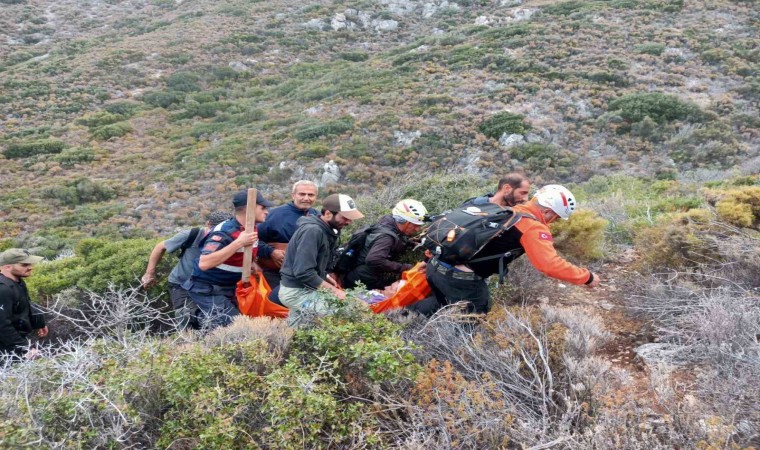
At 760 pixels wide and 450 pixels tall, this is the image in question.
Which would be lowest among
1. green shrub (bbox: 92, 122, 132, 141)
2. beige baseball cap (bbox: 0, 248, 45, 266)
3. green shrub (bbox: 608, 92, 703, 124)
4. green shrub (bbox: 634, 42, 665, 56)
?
green shrub (bbox: 92, 122, 132, 141)

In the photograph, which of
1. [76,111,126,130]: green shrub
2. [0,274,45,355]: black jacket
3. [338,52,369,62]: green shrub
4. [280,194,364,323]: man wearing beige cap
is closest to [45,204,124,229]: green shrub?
[76,111,126,130]: green shrub

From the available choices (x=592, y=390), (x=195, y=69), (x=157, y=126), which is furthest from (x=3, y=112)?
(x=592, y=390)

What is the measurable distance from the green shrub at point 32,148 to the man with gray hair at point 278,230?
19.2 m

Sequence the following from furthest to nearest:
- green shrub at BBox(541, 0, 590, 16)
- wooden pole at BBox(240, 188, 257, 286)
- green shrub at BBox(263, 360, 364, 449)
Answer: green shrub at BBox(541, 0, 590, 16)
wooden pole at BBox(240, 188, 257, 286)
green shrub at BBox(263, 360, 364, 449)

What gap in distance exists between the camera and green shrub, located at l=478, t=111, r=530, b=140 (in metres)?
16.0

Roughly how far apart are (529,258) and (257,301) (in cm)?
220

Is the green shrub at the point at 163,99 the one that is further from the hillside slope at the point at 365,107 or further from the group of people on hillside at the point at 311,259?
the group of people on hillside at the point at 311,259

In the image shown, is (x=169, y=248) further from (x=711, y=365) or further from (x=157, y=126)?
(x=157, y=126)

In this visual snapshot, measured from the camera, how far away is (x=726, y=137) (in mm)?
13797

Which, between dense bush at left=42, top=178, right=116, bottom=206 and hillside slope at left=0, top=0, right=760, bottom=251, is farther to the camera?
dense bush at left=42, top=178, right=116, bottom=206

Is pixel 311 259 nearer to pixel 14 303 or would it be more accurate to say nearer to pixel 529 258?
pixel 529 258

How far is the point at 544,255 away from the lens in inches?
121

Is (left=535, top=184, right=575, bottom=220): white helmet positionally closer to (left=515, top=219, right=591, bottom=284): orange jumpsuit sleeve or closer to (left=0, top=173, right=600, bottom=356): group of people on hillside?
(left=0, top=173, right=600, bottom=356): group of people on hillside

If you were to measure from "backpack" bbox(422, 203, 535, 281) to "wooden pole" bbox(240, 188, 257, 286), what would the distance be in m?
1.45
